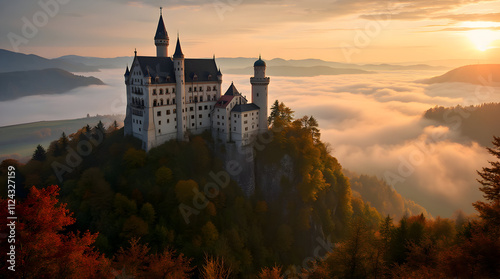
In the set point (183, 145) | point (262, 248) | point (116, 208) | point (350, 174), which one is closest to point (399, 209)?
point (350, 174)

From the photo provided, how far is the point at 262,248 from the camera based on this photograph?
52.3 m

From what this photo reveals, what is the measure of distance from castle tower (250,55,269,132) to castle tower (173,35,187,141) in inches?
559

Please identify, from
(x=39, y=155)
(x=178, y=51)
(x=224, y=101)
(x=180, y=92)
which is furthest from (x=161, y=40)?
(x=39, y=155)

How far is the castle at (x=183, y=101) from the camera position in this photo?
180 feet

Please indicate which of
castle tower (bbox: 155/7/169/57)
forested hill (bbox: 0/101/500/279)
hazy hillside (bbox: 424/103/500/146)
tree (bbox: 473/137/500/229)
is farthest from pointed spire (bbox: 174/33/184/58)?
hazy hillside (bbox: 424/103/500/146)

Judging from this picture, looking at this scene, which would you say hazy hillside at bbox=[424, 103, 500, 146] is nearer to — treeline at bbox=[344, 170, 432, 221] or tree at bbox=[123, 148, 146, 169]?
treeline at bbox=[344, 170, 432, 221]

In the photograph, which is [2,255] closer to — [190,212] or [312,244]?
[190,212]

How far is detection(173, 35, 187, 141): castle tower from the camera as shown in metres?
56.3

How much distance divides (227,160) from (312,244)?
2341 cm

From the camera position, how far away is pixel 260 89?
199ft

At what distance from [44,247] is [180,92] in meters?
40.0

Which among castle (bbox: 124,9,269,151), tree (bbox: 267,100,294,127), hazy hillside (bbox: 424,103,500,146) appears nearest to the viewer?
castle (bbox: 124,9,269,151)

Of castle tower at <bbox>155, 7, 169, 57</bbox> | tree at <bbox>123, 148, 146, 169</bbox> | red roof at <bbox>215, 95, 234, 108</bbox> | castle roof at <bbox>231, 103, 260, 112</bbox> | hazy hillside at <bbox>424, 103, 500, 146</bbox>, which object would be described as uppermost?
castle tower at <bbox>155, 7, 169, 57</bbox>

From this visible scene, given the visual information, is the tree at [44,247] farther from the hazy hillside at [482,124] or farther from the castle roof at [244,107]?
the hazy hillside at [482,124]
